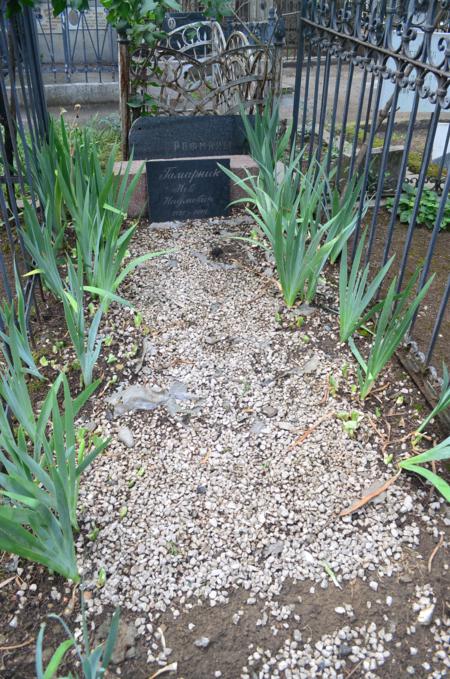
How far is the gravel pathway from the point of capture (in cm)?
149

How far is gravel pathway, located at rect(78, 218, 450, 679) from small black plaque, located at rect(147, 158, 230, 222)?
1194mm

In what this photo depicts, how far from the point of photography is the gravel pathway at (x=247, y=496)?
4.89ft

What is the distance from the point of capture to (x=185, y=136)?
12.4ft

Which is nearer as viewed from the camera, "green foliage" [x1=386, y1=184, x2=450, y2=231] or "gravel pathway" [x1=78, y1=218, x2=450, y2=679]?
"gravel pathway" [x1=78, y1=218, x2=450, y2=679]

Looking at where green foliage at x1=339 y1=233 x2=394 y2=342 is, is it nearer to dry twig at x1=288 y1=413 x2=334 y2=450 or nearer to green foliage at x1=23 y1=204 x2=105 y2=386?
dry twig at x1=288 y1=413 x2=334 y2=450

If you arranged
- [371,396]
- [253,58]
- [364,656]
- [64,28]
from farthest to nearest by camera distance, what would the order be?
[64,28] < [253,58] < [371,396] < [364,656]

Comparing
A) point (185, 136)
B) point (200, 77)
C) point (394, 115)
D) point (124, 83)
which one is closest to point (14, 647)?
point (394, 115)

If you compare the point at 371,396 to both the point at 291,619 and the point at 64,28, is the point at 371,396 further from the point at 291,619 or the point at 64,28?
the point at 64,28

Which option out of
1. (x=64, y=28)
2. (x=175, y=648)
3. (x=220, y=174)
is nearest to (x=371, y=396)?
(x=175, y=648)

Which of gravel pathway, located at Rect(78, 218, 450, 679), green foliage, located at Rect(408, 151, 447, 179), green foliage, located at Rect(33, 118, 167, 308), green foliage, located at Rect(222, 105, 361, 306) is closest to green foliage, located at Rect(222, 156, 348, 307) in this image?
green foliage, located at Rect(222, 105, 361, 306)

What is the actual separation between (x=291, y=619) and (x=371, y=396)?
3.01ft

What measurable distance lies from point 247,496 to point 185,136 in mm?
2688

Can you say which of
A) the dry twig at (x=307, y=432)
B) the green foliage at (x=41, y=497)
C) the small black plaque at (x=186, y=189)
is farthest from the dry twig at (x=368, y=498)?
the small black plaque at (x=186, y=189)

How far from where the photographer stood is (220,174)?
3.57 meters
